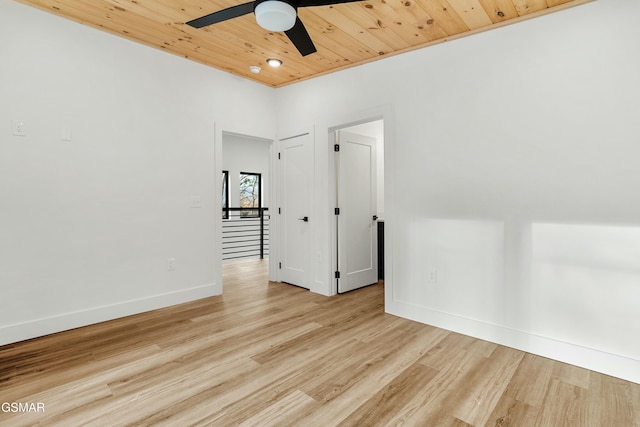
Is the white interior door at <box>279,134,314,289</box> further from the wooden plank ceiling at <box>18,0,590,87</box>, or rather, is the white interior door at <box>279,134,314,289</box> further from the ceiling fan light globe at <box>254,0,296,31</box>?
the ceiling fan light globe at <box>254,0,296,31</box>

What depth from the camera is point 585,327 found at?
2352 mm

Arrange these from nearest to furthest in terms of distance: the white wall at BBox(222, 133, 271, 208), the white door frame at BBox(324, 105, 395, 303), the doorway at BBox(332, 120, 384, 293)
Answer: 1. the white door frame at BBox(324, 105, 395, 303)
2. the doorway at BBox(332, 120, 384, 293)
3. the white wall at BBox(222, 133, 271, 208)

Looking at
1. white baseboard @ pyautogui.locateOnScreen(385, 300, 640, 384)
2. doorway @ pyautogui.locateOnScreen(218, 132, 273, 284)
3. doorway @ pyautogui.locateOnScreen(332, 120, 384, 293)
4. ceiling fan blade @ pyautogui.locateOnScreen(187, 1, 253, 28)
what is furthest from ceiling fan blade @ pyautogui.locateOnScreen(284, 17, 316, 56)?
doorway @ pyautogui.locateOnScreen(218, 132, 273, 284)

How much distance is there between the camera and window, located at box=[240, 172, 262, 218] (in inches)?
320

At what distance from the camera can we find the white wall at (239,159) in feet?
25.4

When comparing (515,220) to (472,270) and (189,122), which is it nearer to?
(472,270)

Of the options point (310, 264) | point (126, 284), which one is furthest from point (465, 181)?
point (126, 284)

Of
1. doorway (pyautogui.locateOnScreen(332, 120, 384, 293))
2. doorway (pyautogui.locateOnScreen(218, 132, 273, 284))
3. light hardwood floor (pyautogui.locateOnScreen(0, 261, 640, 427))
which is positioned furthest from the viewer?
doorway (pyautogui.locateOnScreen(218, 132, 273, 284))

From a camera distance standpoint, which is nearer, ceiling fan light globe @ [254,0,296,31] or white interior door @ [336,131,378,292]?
ceiling fan light globe @ [254,0,296,31]

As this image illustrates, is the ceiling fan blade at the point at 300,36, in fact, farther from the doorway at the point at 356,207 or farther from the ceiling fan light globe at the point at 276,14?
the doorway at the point at 356,207

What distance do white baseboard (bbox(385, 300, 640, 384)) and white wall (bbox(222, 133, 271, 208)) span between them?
523cm

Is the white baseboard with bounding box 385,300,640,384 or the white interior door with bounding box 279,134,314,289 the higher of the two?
the white interior door with bounding box 279,134,314,289

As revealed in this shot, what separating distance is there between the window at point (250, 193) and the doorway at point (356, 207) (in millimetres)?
4186

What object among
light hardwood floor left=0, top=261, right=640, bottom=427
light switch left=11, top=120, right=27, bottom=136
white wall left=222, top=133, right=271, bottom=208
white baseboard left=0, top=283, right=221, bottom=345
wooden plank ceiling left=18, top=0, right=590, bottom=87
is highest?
wooden plank ceiling left=18, top=0, right=590, bottom=87
